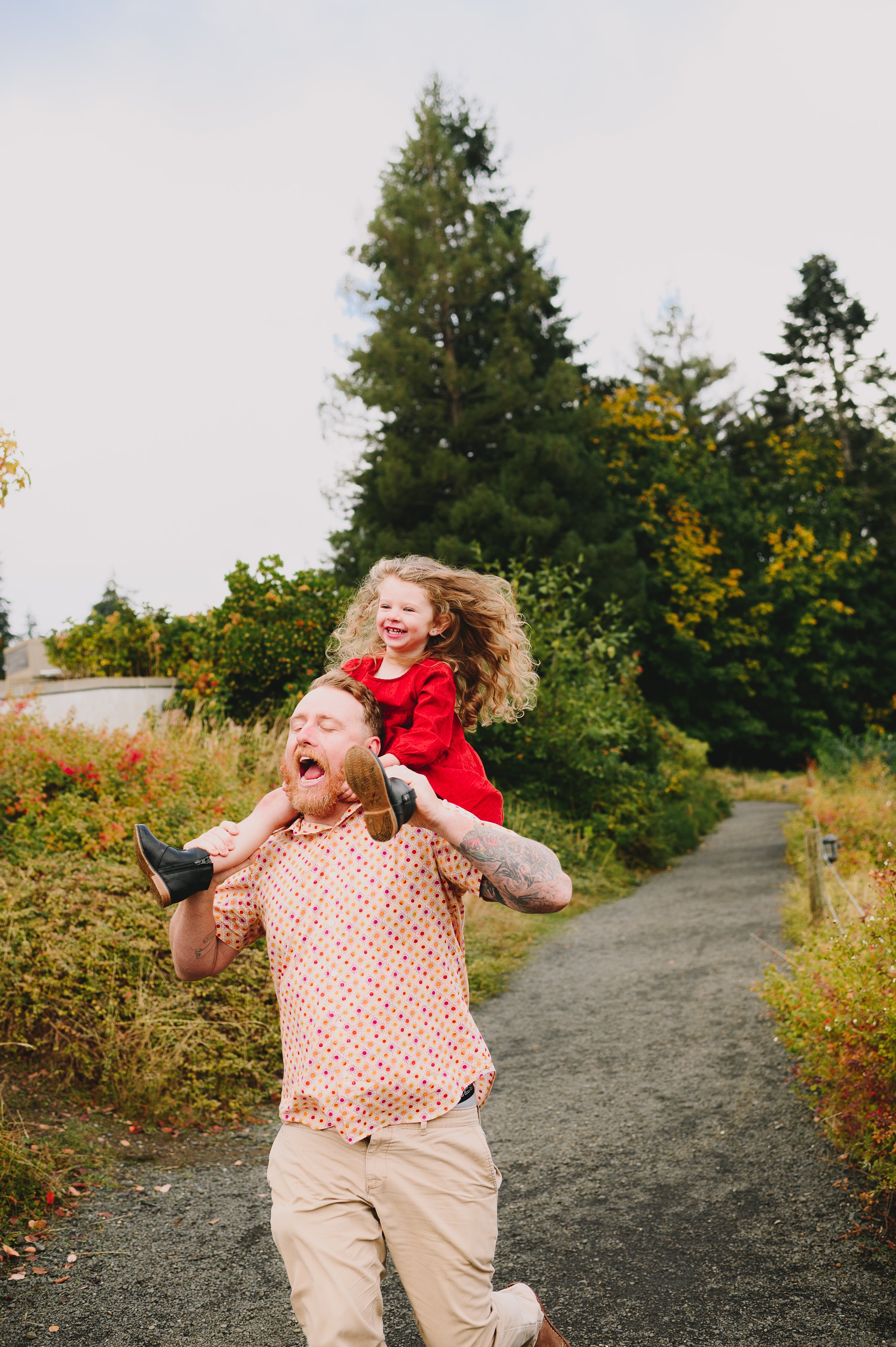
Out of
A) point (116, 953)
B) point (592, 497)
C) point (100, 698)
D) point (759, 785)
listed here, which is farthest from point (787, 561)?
point (116, 953)

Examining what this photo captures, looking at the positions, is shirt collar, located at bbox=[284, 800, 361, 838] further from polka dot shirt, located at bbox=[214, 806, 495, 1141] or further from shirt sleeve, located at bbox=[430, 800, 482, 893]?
shirt sleeve, located at bbox=[430, 800, 482, 893]

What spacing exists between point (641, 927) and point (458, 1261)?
779 cm

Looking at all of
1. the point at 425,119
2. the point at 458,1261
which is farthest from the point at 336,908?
the point at 425,119

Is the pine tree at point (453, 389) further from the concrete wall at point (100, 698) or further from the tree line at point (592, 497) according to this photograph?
the concrete wall at point (100, 698)

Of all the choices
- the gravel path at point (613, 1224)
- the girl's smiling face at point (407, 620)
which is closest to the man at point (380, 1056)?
the girl's smiling face at point (407, 620)

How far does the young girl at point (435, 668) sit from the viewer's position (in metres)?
2.09

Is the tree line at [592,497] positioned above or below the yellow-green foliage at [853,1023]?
above

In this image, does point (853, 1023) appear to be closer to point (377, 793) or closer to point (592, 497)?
point (377, 793)

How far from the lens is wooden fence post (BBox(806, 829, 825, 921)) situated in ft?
23.1

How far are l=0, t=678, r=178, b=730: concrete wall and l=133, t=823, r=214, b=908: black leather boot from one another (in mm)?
8705

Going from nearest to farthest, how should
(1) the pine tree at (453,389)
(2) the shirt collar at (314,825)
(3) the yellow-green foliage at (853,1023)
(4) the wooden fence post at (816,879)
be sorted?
(2) the shirt collar at (314,825), (3) the yellow-green foliage at (853,1023), (4) the wooden fence post at (816,879), (1) the pine tree at (453,389)

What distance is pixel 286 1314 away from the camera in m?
3.21

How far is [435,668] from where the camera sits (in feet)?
7.73

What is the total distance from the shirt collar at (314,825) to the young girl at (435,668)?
3 cm
